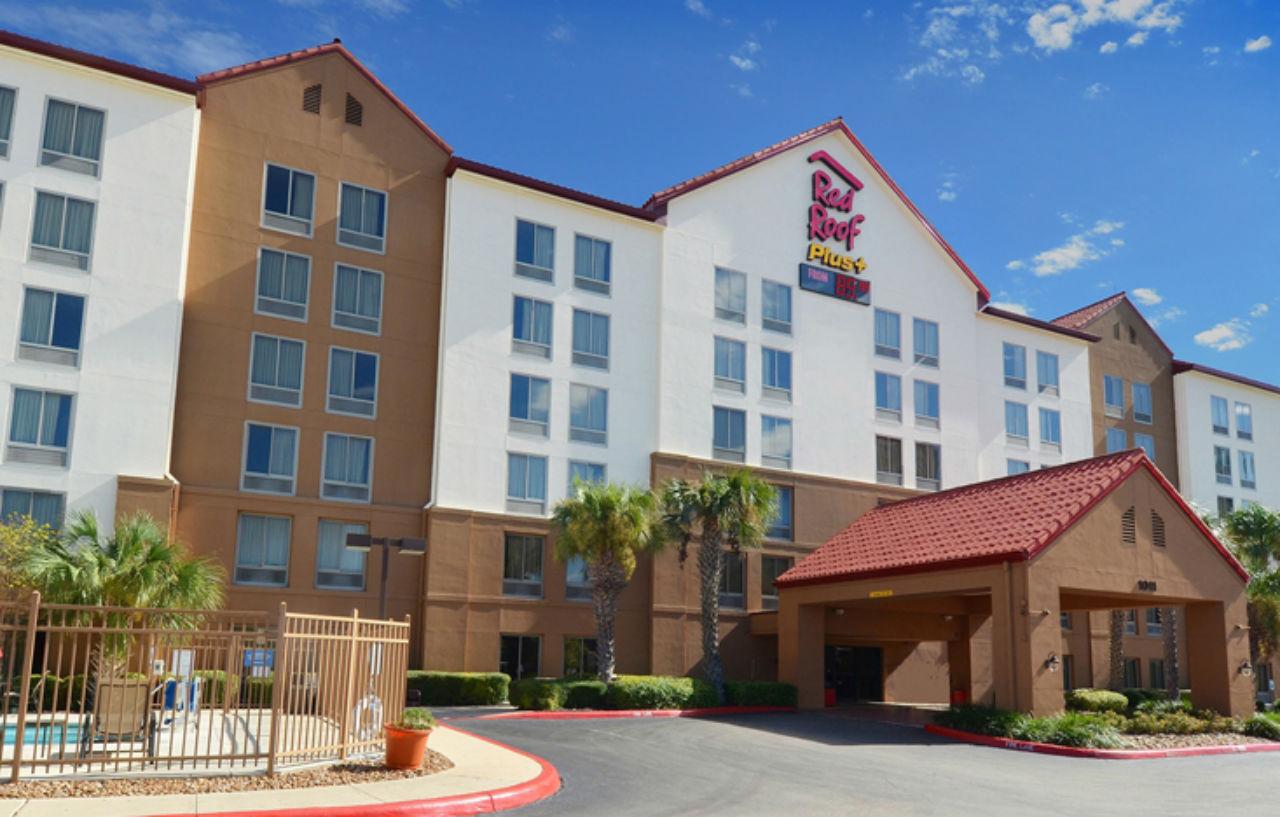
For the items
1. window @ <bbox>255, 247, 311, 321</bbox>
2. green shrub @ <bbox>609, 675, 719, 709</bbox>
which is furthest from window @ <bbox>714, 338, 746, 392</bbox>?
window @ <bbox>255, 247, 311, 321</bbox>

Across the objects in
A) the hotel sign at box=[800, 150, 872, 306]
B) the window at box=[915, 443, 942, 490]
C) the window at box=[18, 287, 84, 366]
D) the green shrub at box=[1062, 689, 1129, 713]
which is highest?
the hotel sign at box=[800, 150, 872, 306]

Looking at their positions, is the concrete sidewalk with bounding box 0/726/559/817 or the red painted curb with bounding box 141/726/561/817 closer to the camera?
the concrete sidewalk with bounding box 0/726/559/817

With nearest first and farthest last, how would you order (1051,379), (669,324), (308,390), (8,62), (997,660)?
(997,660) < (8,62) < (308,390) < (669,324) < (1051,379)

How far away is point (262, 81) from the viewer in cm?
3544

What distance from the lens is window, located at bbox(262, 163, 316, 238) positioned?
3519 centimetres

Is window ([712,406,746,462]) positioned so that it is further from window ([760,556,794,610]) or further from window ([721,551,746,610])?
window ([760,556,794,610])

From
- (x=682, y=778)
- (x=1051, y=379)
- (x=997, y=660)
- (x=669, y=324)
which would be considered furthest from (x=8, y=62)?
(x=1051, y=379)

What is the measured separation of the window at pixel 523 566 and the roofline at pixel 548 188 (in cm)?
1229

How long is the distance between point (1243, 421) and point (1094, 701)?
27.6 metres

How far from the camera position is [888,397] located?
152ft

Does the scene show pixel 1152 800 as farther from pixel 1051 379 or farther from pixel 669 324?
pixel 1051 379

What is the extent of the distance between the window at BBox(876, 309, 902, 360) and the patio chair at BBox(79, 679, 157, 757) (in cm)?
3427

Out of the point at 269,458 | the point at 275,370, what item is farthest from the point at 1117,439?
the point at 269,458

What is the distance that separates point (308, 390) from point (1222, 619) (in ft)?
92.7
